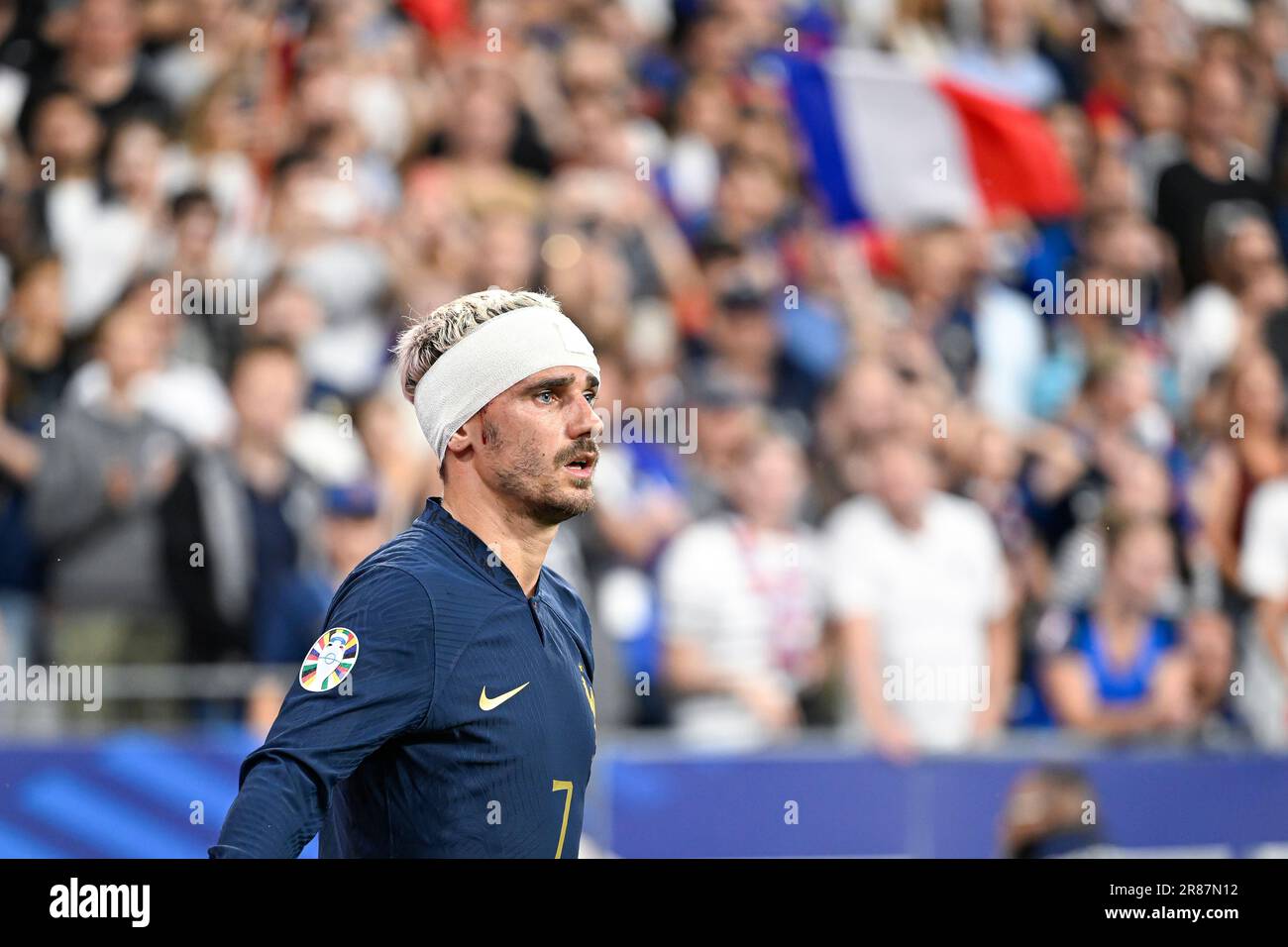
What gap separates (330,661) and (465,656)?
0.93ft

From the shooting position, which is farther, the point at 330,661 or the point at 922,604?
the point at 922,604

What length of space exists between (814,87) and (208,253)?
3984 millimetres

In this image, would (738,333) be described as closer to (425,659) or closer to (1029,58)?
(1029,58)

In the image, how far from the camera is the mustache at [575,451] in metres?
3.75

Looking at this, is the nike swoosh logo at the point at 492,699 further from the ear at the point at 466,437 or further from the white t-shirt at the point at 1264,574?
the white t-shirt at the point at 1264,574

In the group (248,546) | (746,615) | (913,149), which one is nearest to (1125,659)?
(746,615)

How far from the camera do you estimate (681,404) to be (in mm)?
8734

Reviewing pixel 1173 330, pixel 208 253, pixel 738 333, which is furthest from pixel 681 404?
pixel 1173 330

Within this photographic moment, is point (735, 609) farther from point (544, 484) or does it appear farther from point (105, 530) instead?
point (544, 484)

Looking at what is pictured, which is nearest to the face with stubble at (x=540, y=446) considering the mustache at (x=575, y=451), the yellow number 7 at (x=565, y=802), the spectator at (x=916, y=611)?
the mustache at (x=575, y=451)

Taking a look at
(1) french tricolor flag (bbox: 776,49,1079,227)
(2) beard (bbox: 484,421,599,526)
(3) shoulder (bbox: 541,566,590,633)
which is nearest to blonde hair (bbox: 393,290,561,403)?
(2) beard (bbox: 484,421,599,526)

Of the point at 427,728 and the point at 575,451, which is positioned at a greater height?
the point at 575,451

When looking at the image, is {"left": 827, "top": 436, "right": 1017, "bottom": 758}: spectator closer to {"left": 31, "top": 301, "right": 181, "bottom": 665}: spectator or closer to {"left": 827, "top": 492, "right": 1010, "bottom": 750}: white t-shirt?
{"left": 827, "top": 492, "right": 1010, "bottom": 750}: white t-shirt

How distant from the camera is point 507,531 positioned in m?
3.79
